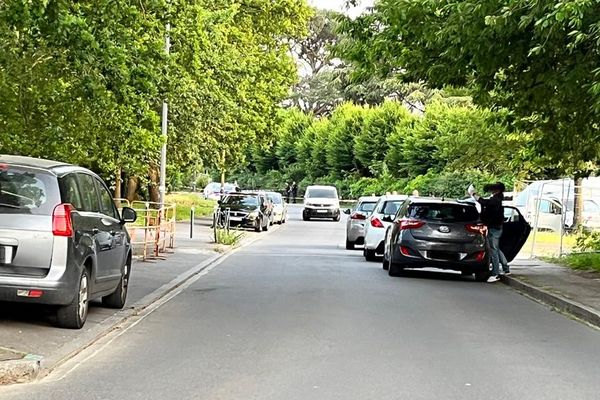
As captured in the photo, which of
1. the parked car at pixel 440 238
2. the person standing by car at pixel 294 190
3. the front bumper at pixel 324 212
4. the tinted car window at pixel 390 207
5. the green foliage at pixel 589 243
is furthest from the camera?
the person standing by car at pixel 294 190

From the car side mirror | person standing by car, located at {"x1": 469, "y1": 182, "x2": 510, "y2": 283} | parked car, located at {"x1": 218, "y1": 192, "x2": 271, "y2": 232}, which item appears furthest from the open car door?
parked car, located at {"x1": 218, "y1": 192, "x2": 271, "y2": 232}

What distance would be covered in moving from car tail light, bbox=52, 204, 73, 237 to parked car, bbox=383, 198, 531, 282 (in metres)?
9.16

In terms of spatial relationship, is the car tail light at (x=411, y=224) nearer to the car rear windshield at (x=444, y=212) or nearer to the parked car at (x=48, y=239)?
the car rear windshield at (x=444, y=212)

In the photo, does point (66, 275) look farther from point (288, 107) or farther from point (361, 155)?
point (288, 107)

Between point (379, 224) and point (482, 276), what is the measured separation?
159 inches

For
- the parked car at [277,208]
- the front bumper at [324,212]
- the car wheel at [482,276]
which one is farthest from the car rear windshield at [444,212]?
the front bumper at [324,212]

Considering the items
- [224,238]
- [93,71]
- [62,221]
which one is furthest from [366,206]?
[62,221]

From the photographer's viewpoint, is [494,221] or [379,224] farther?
[379,224]

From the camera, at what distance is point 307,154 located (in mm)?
76438

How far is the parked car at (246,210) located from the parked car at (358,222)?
9.06 m

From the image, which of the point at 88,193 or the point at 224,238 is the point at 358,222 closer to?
the point at 224,238

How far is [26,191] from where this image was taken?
9.67m

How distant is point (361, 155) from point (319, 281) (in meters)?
51.2

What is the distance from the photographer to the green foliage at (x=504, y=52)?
37.1 feet
